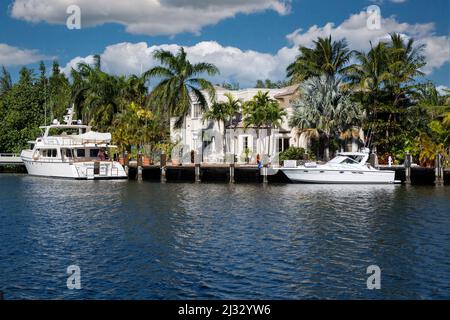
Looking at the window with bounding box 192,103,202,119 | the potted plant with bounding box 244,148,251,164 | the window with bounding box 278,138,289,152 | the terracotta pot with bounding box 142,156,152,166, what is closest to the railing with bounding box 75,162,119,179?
the terracotta pot with bounding box 142,156,152,166

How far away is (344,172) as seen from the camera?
152 feet

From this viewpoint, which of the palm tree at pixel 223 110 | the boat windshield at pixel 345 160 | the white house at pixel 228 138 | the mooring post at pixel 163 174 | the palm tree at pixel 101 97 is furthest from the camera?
the palm tree at pixel 101 97

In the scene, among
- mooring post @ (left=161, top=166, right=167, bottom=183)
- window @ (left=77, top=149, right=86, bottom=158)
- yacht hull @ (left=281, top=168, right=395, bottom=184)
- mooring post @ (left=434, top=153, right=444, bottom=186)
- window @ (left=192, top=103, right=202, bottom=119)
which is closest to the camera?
mooring post @ (left=434, top=153, right=444, bottom=186)

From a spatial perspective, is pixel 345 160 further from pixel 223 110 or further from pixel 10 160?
pixel 10 160

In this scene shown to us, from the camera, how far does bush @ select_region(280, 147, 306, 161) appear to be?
52.8 meters

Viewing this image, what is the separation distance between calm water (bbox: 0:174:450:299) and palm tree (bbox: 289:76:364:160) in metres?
14.6

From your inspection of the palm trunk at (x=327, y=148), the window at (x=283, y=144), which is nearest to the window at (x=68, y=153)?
the window at (x=283, y=144)

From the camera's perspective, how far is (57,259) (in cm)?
1969

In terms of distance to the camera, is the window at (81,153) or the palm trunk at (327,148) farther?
the window at (81,153)

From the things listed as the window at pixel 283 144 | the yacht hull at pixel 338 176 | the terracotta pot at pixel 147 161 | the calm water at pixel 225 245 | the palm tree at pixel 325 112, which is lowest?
the calm water at pixel 225 245

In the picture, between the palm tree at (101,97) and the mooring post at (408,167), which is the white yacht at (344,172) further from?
the palm tree at (101,97)

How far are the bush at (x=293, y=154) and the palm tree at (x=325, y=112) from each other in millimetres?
1748

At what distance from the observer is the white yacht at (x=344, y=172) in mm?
45969

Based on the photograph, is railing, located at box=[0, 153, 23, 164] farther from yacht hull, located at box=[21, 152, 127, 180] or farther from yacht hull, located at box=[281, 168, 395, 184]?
yacht hull, located at box=[281, 168, 395, 184]
